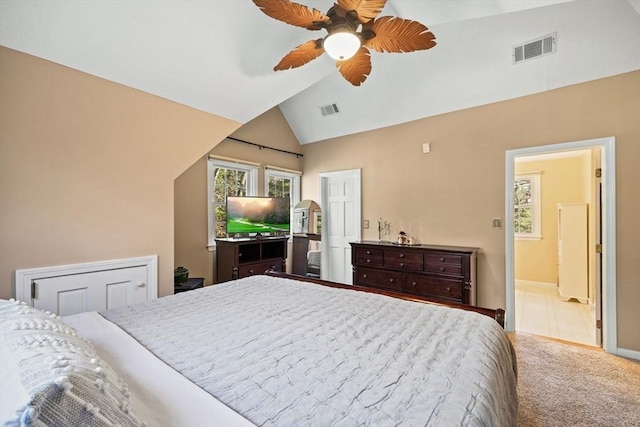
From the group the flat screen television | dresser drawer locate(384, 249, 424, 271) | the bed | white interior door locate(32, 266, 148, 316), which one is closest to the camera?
the bed

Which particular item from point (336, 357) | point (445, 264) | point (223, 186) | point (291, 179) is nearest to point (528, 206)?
point (445, 264)

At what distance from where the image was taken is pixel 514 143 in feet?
10.6

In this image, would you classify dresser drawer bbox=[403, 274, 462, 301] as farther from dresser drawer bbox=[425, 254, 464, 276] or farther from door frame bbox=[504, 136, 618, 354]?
door frame bbox=[504, 136, 618, 354]

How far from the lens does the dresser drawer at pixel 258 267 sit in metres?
3.73

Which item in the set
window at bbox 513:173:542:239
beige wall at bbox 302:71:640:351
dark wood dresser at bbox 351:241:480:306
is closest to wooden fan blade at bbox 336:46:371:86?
beige wall at bbox 302:71:640:351

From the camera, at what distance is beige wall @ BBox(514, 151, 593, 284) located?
4965 millimetres

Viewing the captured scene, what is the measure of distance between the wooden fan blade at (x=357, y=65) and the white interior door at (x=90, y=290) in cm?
246

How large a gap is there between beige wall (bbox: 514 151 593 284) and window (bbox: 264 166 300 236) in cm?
418

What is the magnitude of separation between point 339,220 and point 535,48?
10.9ft

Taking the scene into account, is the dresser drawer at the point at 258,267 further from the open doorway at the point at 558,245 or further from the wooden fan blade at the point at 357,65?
the open doorway at the point at 558,245

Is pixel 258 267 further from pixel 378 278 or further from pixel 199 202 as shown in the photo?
pixel 378 278

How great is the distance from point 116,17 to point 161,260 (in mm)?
1967

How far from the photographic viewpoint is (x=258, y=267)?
3.95m

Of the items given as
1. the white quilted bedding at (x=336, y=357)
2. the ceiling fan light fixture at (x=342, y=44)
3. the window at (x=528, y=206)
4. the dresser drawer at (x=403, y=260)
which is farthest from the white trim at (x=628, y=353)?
the ceiling fan light fixture at (x=342, y=44)
